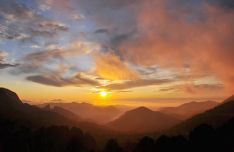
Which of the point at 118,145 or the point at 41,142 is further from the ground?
the point at 41,142

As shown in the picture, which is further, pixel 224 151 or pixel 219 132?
pixel 219 132

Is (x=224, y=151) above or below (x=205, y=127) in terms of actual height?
below

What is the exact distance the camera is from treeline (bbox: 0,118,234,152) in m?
117

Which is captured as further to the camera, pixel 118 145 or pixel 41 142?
pixel 41 142

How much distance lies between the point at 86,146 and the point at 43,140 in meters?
24.7

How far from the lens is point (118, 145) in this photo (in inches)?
5871

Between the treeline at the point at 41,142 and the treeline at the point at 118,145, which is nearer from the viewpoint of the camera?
the treeline at the point at 118,145

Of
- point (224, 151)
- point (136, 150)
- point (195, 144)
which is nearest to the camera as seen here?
point (224, 151)

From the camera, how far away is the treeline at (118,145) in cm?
11666

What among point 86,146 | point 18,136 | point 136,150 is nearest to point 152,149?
point 136,150

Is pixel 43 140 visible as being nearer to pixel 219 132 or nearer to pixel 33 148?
pixel 33 148

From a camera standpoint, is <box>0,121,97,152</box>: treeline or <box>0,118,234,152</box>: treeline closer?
<box>0,118,234,152</box>: treeline

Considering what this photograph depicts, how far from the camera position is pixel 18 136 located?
151875 millimetres

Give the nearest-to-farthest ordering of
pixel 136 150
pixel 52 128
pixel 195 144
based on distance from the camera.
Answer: pixel 195 144 < pixel 136 150 < pixel 52 128
